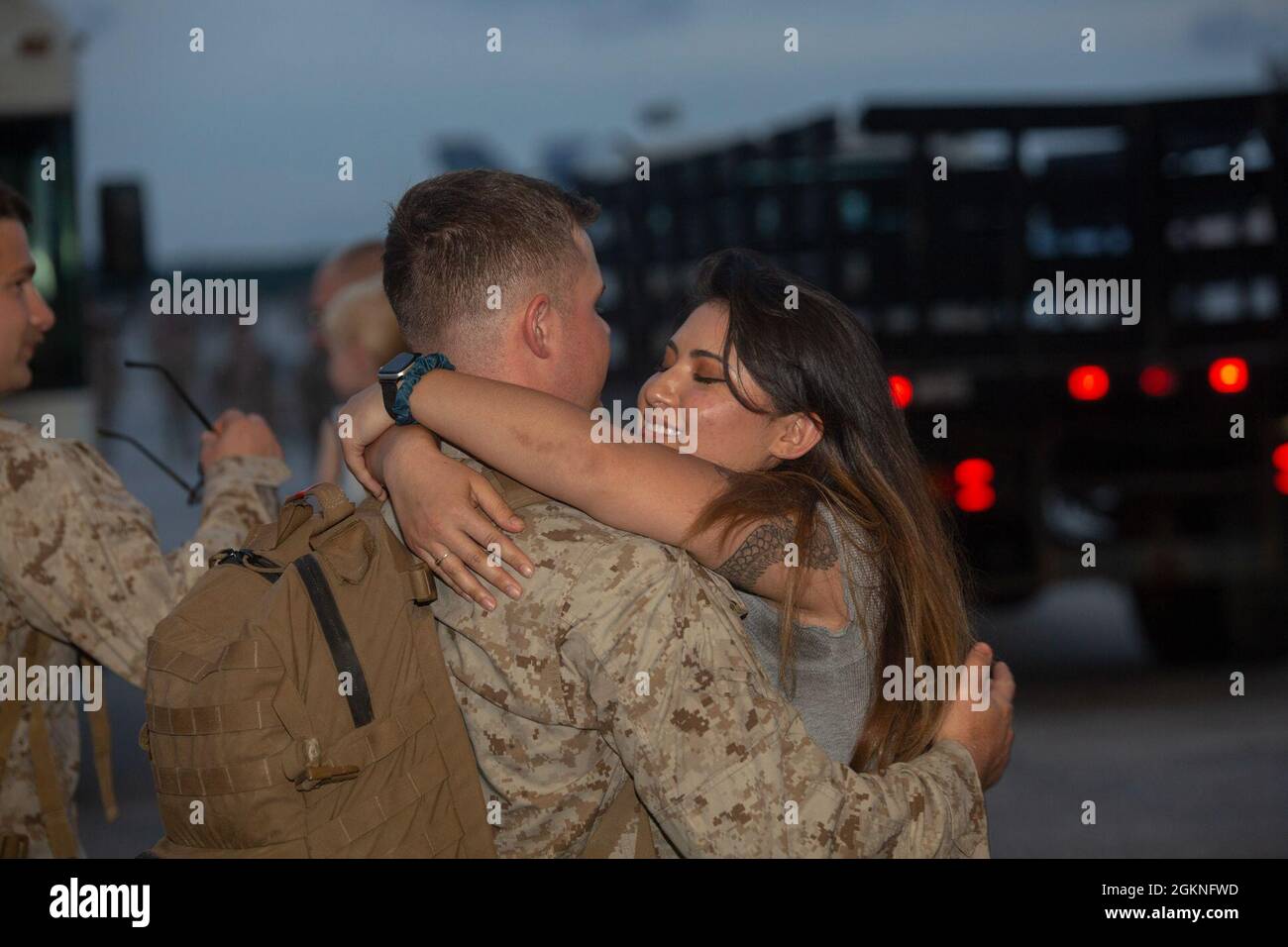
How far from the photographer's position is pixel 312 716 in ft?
6.71

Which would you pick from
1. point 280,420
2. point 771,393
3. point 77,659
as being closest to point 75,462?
point 77,659

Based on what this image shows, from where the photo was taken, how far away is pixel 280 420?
15734mm

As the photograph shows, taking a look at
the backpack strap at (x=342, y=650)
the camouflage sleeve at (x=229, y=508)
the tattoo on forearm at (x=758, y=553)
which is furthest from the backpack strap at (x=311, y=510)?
the camouflage sleeve at (x=229, y=508)

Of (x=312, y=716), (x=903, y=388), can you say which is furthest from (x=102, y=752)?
(x=903, y=388)

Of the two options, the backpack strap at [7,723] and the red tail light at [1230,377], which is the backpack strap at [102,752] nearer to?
the backpack strap at [7,723]

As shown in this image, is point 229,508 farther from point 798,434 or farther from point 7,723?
point 798,434

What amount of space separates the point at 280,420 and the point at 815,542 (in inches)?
551

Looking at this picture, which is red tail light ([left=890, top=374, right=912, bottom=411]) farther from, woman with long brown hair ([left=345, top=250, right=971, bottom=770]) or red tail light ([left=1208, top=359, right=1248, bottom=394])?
woman with long brown hair ([left=345, top=250, right=971, bottom=770])

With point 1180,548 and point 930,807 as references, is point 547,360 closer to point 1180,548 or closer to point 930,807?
point 930,807

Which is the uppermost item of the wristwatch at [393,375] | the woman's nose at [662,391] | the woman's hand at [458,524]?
the wristwatch at [393,375]

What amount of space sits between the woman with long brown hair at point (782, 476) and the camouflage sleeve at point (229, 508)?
25.0 inches

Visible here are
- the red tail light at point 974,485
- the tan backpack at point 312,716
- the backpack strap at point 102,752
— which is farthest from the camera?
the red tail light at point 974,485

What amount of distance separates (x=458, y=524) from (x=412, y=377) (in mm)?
293

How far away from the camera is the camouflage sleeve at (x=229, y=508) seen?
9.80 feet
